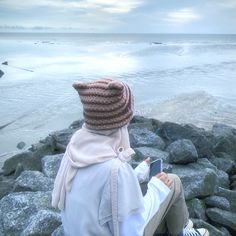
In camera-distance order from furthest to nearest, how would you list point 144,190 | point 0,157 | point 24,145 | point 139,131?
1. point 24,145
2. point 0,157
3. point 139,131
4. point 144,190

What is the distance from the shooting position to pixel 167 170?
546 cm

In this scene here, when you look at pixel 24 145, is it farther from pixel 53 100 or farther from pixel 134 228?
pixel 134 228

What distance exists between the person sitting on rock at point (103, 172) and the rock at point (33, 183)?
235 centimetres

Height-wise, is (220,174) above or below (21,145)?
above

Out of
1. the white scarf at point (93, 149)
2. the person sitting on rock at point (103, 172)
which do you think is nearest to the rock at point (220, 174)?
the person sitting on rock at point (103, 172)

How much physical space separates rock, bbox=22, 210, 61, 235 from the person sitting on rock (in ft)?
3.55

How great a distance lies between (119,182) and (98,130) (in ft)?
1.31

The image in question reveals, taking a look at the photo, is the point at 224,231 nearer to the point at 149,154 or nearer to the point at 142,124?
the point at 149,154

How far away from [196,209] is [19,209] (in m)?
1.99

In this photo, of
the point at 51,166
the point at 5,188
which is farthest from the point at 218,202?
the point at 5,188

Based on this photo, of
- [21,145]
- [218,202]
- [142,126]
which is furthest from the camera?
[21,145]

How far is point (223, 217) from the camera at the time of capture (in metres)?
4.90

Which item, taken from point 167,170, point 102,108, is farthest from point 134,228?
point 167,170

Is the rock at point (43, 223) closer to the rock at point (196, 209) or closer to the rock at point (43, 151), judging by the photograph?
the rock at point (196, 209)
